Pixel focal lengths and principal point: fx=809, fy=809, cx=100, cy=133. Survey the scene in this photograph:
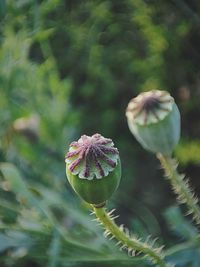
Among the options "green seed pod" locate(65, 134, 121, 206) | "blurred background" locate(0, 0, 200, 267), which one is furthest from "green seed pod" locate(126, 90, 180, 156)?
"blurred background" locate(0, 0, 200, 267)

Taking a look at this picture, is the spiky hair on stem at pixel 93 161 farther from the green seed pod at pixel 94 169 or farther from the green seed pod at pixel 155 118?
the green seed pod at pixel 155 118

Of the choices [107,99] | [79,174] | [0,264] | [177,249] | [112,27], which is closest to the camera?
[79,174]

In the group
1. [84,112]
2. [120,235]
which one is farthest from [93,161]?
[84,112]

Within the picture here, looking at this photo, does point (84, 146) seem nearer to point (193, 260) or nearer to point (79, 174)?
point (79, 174)

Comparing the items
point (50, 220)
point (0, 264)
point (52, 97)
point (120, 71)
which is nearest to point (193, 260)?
point (50, 220)

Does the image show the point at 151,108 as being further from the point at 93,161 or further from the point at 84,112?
the point at 84,112

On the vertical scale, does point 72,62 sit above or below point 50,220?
above
